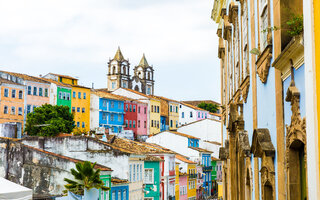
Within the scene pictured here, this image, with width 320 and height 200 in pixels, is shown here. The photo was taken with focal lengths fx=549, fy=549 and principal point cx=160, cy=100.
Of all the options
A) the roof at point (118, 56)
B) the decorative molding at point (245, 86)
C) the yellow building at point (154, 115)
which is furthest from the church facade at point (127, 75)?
the decorative molding at point (245, 86)

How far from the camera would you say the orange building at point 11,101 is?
72250 mm

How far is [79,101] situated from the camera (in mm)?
84562

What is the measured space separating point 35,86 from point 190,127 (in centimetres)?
2678

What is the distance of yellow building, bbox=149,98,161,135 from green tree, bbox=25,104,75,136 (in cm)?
2920

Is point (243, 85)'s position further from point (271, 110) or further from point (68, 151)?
point (68, 151)

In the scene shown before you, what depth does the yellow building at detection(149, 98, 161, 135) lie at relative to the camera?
100512mm

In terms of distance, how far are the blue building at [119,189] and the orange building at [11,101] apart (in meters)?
32.5

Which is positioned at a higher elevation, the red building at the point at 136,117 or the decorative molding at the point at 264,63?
the red building at the point at 136,117

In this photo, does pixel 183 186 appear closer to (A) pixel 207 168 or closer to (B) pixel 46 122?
(A) pixel 207 168

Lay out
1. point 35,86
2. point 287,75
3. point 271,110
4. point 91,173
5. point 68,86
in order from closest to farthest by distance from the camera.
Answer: point 287,75, point 271,110, point 91,173, point 35,86, point 68,86

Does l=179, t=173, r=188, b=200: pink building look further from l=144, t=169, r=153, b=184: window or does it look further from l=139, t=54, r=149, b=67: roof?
l=139, t=54, r=149, b=67: roof

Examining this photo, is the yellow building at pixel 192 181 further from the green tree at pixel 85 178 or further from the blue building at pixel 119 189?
the green tree at pixel 85 178

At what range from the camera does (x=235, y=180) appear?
17.5 metres

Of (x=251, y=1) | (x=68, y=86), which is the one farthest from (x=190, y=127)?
(x=251, y=1)
